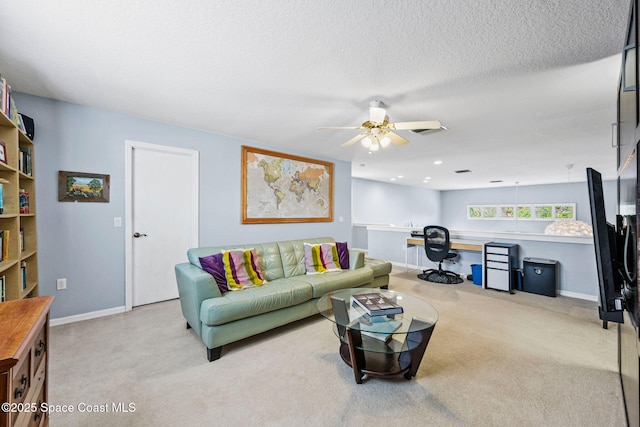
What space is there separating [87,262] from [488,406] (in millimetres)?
3743

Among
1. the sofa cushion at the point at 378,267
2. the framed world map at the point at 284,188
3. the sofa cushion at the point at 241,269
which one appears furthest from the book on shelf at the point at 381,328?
the framed world map at the point at 284,188

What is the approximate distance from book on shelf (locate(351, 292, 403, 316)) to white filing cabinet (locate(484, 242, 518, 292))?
279 cm

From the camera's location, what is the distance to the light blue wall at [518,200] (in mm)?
7582

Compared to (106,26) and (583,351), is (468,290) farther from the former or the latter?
(106,26)

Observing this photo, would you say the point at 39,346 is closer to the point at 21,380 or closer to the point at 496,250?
the point at 21,380

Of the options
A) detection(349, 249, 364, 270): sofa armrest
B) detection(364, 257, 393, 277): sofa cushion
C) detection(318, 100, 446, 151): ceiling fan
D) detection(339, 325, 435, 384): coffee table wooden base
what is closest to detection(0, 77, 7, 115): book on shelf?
detection(318, 100, 446, 151): ceiling fan

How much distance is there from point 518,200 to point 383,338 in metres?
9.48

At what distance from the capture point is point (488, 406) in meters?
1.62

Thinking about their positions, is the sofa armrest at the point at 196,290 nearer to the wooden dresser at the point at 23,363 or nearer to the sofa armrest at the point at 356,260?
the wooden dresser at the point at 23,363

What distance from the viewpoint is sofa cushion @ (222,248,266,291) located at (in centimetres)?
261

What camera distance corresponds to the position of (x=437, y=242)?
4.57m

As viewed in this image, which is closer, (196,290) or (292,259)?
(196,290)

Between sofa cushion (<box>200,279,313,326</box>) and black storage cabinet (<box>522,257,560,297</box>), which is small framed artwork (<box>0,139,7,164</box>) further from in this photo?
black storage cabinet (<box>522,257,560,297</box>)

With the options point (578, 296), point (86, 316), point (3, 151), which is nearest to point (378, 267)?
point (578, 296)
